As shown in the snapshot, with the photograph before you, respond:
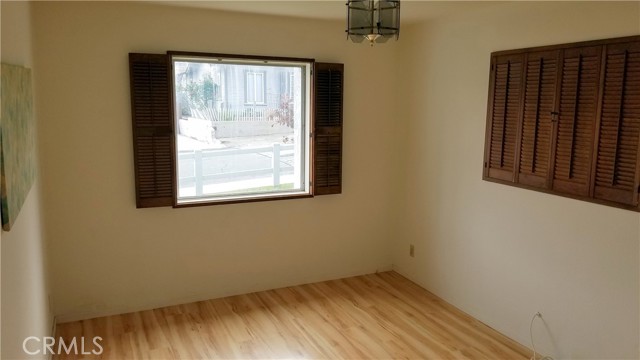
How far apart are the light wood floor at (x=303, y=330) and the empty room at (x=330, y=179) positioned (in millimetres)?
18

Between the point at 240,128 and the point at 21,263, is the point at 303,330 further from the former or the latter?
the point at 21,263

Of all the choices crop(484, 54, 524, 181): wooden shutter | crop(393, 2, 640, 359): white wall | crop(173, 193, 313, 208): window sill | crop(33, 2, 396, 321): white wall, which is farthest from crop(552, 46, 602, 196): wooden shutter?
crop(173, 193, 313, 208): window sill

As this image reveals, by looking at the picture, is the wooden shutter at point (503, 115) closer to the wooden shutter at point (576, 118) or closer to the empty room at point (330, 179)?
the empty room at point (330, 179)

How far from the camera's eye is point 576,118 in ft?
9.30

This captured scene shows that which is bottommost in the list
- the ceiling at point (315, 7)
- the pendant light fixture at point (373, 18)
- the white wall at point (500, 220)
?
the white wall at point (500, 220)

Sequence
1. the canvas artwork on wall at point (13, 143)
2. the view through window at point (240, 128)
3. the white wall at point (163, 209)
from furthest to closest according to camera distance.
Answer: the view through window at point (240, 128), the white wall at point (163, 209), the canvas artwork on wall at point (13, 143)

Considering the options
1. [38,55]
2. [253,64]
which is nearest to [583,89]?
[253,64]

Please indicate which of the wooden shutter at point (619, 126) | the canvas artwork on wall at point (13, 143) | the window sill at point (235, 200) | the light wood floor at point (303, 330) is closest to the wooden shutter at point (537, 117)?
the wooden shutter at point (619, 126)

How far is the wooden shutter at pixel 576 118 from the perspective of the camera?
275 cm

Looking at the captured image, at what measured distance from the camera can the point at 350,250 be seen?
450 cm

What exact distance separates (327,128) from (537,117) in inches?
67.2

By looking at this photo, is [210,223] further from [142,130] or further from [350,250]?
[350,250]

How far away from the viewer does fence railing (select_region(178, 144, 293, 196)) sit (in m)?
3.82

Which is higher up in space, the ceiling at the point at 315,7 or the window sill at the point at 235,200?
the ceiling at the point at 315,7
